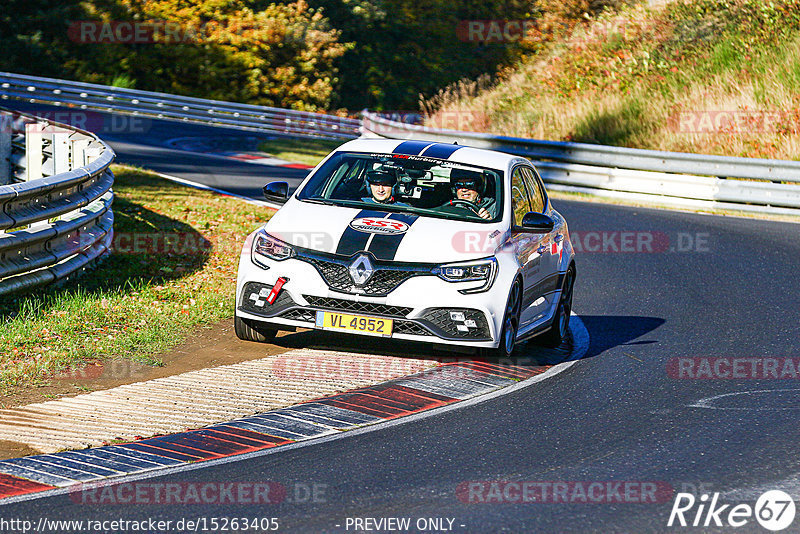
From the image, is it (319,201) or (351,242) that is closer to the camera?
(351,242)

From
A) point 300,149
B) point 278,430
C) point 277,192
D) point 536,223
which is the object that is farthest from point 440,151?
point 300,149

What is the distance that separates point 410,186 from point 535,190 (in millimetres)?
1522

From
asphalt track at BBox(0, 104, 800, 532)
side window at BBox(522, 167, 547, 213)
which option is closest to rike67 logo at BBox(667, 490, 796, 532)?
asphalt track at BBox(0, 104, 800, 532)

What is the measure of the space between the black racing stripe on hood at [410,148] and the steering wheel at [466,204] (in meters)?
0.66

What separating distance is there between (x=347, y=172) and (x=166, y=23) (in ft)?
125

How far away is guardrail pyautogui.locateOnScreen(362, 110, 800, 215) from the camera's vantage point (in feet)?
66.8

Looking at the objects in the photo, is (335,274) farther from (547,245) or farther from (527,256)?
(547,245)

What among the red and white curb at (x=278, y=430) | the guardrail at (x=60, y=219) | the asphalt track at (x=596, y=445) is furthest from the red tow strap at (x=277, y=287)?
the guardrail at (x=60, y=219)

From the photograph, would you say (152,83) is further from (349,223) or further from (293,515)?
(293,515)

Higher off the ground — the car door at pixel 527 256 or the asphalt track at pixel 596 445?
the car door at pixel 527 256

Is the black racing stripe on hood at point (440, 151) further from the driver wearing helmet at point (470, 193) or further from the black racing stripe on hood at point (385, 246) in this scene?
the black racing stripe on hood at point (385, 246)

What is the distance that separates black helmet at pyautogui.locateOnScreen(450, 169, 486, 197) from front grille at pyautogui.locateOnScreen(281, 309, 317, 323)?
1.85m

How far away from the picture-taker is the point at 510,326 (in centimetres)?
912

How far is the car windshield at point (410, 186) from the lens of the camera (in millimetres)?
9719
